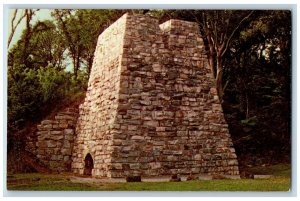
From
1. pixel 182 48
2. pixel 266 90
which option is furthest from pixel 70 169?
pixel 266 90

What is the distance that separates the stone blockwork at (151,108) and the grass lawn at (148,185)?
685mm

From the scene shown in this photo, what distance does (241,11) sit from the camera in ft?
40.5

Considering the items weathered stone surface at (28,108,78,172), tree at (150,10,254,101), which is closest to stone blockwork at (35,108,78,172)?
weathered stone surface at (28,108,78,172)

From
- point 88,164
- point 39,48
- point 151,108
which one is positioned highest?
point 39,48

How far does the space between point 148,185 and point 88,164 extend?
6.20 ft

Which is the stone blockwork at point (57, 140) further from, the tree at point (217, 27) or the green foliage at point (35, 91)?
the tree at point (217, 27)

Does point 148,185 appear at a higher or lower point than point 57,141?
lower

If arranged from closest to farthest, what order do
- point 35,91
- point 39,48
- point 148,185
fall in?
point 148,185 < point 39,48 < point 35,91

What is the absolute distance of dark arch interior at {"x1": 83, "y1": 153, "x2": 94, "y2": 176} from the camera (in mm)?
12952

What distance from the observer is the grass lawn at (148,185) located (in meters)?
11.6

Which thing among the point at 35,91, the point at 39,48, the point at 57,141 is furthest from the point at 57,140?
the point at 39,48

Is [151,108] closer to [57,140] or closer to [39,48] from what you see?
[57,140]

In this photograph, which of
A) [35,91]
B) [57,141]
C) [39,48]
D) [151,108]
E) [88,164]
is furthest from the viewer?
[57,141]

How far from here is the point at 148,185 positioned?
1184 centimetres
